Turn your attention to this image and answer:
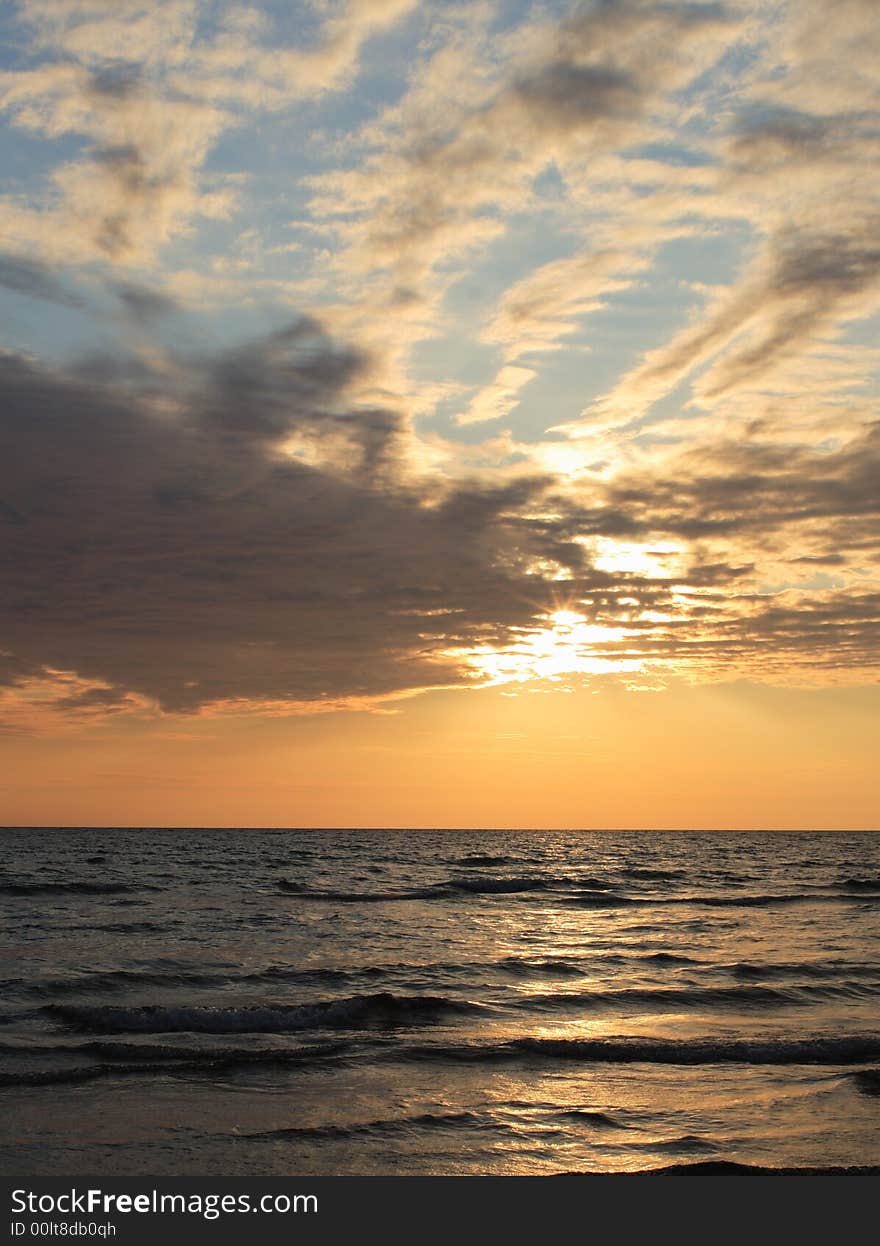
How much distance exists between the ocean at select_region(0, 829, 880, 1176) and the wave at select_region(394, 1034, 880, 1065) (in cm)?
7

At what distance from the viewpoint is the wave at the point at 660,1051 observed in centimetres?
1642

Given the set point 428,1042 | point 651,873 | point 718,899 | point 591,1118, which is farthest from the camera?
point 651,873

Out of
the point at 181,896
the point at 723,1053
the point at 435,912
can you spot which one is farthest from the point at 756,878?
the point at 723,1053

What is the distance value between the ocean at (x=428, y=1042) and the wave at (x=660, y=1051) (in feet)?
0.23

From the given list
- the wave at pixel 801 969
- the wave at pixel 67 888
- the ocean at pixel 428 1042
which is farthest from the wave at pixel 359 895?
the wave at pixel 801 969

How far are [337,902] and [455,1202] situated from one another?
35593 millimetres

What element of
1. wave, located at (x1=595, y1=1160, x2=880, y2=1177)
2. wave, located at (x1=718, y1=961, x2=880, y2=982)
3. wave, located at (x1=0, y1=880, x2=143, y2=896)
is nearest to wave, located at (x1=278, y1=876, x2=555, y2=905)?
wave, located at (x1=0, y1=880, x2=143, y2=896)

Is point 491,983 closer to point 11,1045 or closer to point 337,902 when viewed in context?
point 11,1045

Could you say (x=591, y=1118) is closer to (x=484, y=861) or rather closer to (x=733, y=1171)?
(x=733, y=1171)

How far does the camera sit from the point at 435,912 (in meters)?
41.4

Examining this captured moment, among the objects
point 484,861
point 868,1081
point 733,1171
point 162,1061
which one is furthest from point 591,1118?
point 484,861

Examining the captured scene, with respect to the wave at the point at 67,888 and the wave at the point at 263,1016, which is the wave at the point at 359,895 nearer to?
the wave at the point at 67,888

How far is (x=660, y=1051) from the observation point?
16.8 meters

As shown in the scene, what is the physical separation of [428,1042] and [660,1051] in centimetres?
436
